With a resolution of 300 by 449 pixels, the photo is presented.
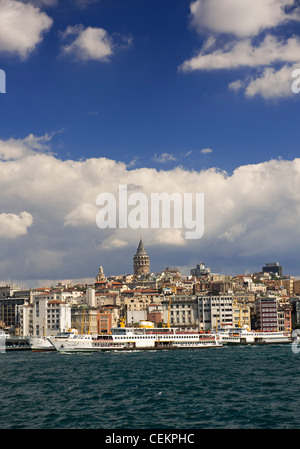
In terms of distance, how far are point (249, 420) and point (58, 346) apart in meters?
62.6

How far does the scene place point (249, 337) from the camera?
101125 mm

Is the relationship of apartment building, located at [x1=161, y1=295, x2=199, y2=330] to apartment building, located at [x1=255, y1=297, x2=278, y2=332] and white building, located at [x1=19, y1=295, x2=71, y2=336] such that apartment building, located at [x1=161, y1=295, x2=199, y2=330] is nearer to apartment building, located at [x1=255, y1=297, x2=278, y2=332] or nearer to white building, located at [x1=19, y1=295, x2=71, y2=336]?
apartment building, located at [x1=255, y1=297, x2=278, y2=332]

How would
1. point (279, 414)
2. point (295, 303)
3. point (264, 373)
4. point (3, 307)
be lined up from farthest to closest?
1. point (3, 307)
2. point (295, 303)
3. point (264, 373)
4. point (279, 414)

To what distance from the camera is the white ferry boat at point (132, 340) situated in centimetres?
8356

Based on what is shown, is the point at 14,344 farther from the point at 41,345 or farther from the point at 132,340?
the point at 132,340

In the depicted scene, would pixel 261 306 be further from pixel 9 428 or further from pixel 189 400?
pixel 9 428

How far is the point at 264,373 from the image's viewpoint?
4338 cm

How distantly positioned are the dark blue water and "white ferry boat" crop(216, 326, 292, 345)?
52651 mm

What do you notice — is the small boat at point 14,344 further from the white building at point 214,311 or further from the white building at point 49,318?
the white building at point 214,311

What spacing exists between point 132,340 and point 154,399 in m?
55.5

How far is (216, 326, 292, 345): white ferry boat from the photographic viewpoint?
100 meters

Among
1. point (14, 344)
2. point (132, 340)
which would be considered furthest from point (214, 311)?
point (14, 344)

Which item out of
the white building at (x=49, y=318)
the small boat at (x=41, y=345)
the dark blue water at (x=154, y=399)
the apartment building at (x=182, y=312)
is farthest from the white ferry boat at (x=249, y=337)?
the dark blue water at (x=154, y=399)
